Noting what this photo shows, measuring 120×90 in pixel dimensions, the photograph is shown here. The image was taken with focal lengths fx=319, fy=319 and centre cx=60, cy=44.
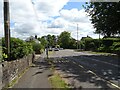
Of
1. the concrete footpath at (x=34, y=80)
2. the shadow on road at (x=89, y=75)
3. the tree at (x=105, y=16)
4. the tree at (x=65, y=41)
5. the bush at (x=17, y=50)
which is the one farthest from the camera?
the tree at (x=65, y=41)

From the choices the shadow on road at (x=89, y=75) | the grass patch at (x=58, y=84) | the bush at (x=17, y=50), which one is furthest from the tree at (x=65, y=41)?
the grass patch at (x=58, y=84)

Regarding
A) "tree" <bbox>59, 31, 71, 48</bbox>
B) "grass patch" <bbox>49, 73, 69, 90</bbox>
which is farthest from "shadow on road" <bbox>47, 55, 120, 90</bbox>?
"tree" <bbox>59, 31, 71, 48</bbox>

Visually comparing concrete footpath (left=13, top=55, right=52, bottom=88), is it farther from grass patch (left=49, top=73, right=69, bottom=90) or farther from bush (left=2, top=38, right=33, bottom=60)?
bush (left=2, top=38, right=33, bottom=60)

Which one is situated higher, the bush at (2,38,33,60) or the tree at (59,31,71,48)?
the tree at (59,31,71,48)

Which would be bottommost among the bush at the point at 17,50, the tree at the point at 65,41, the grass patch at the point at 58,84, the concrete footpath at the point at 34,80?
the grass patch at the point at 58,84

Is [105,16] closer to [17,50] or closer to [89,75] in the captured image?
[17,50]

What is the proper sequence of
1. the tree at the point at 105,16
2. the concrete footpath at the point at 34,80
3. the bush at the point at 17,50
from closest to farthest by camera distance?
the concrete footpath at the point at 34,80 < the bush at the point at 17,50 < the tree at the point at 105,16

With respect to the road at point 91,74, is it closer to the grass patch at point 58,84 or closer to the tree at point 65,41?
the grass patch at point 58,84

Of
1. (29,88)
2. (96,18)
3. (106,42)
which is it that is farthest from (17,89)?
(106,42)

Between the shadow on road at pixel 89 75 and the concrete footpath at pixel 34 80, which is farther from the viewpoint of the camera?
the shadow on road at pixel 89 75

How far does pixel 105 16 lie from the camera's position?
159 ft

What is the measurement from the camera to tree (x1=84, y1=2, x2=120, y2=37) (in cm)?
4709

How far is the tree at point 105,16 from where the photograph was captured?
4709 cm

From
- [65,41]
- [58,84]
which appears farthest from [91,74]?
[65,41]
